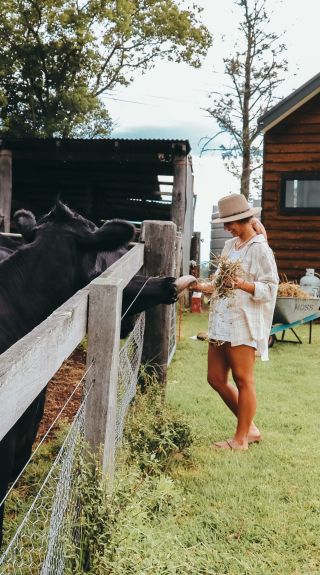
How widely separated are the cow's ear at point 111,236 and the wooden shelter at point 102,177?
6.84m

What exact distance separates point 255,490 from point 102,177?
40.3ft

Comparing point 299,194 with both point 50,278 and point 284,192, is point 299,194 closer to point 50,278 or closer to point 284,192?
point 284,192

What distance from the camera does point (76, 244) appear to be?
10.4ft

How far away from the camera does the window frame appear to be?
46.6ft

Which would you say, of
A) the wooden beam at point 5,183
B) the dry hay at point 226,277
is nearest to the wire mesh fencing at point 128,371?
the dry hay at point 226,277

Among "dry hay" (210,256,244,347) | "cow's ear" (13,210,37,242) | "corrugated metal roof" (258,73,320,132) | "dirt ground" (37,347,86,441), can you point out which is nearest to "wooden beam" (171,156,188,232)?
"corrugated metal roof" (258,73,320,132)

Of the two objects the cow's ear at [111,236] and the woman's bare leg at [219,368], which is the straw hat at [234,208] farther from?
the cow's ear at [111,236]

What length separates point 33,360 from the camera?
134cm

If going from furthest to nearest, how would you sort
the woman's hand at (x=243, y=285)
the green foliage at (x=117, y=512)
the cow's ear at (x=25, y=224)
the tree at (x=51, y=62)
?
1. the tree at (x=51, y=62)
2. the woman's hand at (x=243, y=285)
3. the cow's ear at (x=25, y=224)
4. the green foliage at (x=117, y=512)

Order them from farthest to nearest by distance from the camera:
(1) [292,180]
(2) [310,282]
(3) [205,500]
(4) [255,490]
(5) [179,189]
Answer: (1) [292,180] → (2) [310,282] → (5) [179,189] → (4) [255,490] → (3) [205,500]

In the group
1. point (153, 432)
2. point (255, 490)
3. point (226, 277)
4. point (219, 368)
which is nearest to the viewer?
point (255, 490)

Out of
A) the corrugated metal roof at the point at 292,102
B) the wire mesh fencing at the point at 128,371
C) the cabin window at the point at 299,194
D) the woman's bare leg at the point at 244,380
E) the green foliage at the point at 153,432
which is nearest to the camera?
the wire mesh fencing at the point at 128,371

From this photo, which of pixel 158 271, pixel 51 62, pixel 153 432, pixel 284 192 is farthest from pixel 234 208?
pixel 51 62

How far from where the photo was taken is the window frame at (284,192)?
46.6 ft
